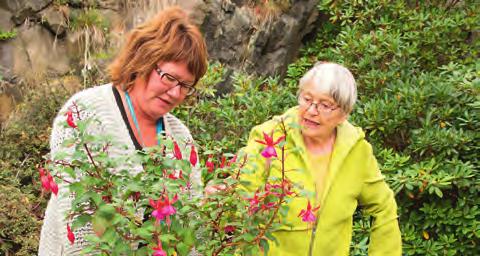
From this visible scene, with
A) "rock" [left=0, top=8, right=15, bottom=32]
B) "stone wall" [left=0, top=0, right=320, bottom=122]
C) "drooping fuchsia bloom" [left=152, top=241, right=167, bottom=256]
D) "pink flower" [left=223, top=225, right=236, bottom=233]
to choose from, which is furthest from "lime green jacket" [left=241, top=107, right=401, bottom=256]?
"rock" [left=0, top=8, right=15, bottom=32]

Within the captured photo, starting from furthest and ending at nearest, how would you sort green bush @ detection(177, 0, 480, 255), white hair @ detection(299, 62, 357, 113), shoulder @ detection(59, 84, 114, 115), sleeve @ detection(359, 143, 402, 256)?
1. green bush @ detection(177, 0, 480, 255)
2. sleeve @ detection(359, 143, 402, 256)
3. white hair @ detection(299, 62, 357, 113)
4. shoulder @ detection(59, 84, 114, 115)

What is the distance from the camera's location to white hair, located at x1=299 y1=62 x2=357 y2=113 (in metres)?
2.47

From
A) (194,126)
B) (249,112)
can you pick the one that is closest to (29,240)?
(194,126)

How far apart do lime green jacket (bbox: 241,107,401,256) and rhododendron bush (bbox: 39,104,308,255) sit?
1.83ft

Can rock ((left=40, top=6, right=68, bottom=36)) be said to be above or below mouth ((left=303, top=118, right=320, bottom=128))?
above

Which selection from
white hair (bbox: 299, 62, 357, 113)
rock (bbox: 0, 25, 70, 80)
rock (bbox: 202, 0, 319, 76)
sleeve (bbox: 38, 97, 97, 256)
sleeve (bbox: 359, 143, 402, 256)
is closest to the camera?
sleeve (bbox: 38, 97, 97, 256)

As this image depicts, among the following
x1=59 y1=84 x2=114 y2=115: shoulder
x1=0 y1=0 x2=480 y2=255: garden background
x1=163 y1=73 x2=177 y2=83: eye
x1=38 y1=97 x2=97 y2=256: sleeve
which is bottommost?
x1=38 y1=97 x2=97 y2=256: sleeve

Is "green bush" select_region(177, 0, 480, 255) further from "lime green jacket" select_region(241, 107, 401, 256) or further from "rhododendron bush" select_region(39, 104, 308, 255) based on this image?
"rhododendron bush" select_region(39, 104, 308, 255)

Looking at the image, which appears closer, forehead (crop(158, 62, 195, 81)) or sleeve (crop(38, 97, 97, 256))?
sleeve (crop(38, 97, 97, 256))

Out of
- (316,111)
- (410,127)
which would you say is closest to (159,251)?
(316,111)

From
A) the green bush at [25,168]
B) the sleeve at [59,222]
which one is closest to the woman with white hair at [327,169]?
the sleeve at [59,222]

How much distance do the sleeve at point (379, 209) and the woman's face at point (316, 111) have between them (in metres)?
0.30

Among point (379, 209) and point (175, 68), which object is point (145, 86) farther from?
point (379, 209)

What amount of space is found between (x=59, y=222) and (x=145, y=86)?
54 cm
